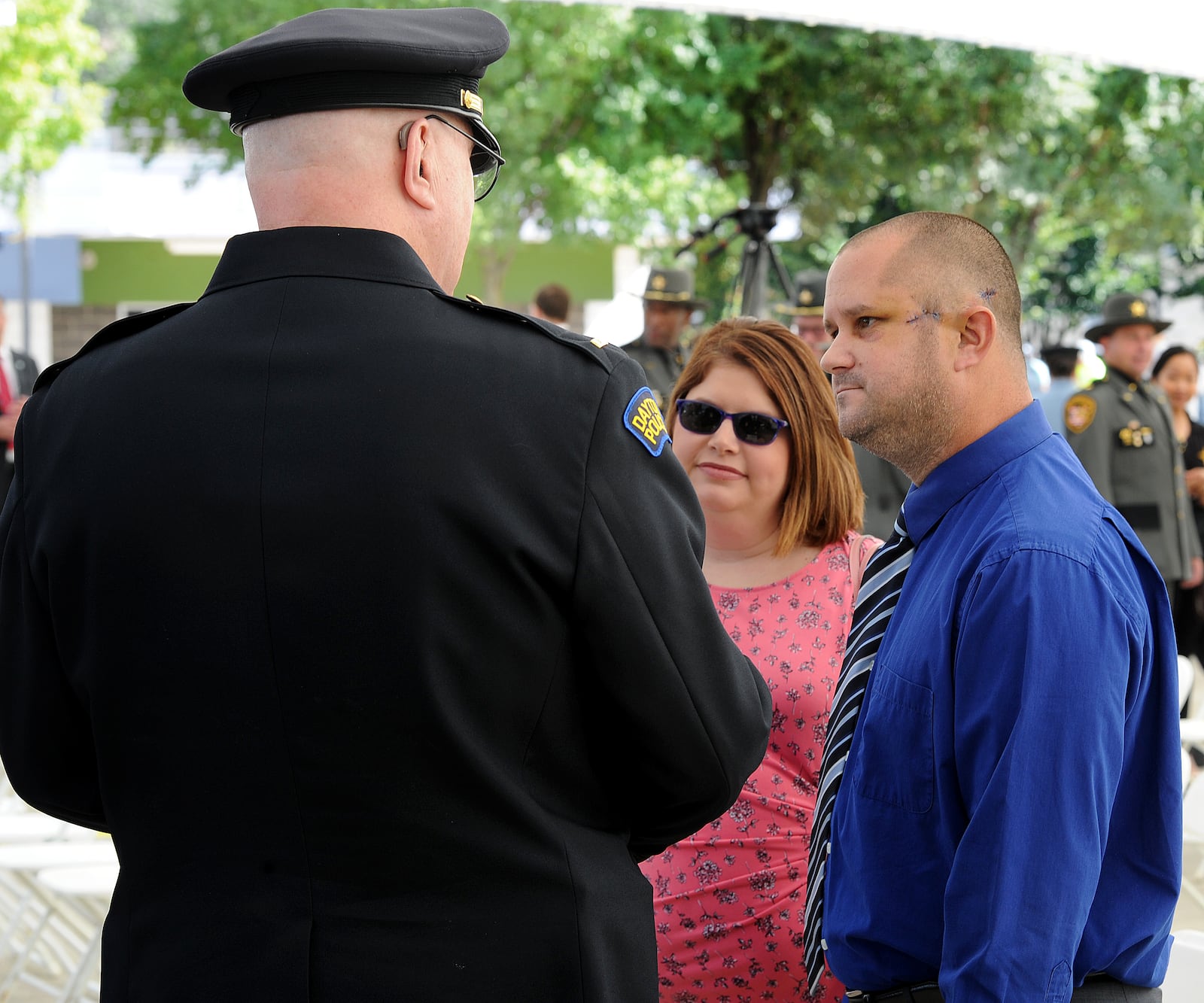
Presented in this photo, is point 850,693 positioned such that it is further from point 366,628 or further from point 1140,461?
point 1140,461

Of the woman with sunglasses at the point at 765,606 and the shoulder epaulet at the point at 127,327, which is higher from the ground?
the shoulder epaulet at the point at 127,327

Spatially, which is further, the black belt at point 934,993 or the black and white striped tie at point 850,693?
the black and white striped tie at point 850,693

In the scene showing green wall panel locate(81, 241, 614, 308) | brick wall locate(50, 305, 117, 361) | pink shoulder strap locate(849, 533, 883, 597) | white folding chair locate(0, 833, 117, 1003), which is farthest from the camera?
brick wall locate(50, 305, 117, 361)

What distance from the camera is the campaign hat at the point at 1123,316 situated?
26.8ft

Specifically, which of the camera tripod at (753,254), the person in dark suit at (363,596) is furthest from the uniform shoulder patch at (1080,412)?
the person in dark suit at (363,596)

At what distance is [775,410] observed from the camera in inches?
115

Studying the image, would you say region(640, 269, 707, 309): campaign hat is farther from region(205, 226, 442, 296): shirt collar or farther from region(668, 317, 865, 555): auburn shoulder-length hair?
region(205, 226, 442, 296): shirt collar

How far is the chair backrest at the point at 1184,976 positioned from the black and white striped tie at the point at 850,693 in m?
0.85

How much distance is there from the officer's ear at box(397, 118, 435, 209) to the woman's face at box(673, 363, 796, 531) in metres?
1.43

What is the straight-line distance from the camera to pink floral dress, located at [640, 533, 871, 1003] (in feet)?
8.04

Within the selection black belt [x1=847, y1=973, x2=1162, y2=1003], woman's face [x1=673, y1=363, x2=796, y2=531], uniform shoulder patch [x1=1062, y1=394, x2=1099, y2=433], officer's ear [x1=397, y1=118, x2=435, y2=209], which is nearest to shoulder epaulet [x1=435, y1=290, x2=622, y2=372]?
officer's ear [x1=397, y1=118, x2=435, y2=209]

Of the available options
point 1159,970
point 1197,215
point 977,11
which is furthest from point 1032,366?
point 1159,970

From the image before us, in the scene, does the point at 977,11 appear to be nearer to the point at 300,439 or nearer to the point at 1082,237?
the point at 300,439

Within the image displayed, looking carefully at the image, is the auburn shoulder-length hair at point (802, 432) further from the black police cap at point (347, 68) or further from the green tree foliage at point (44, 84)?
the green tree foliage at point (44, 84)
